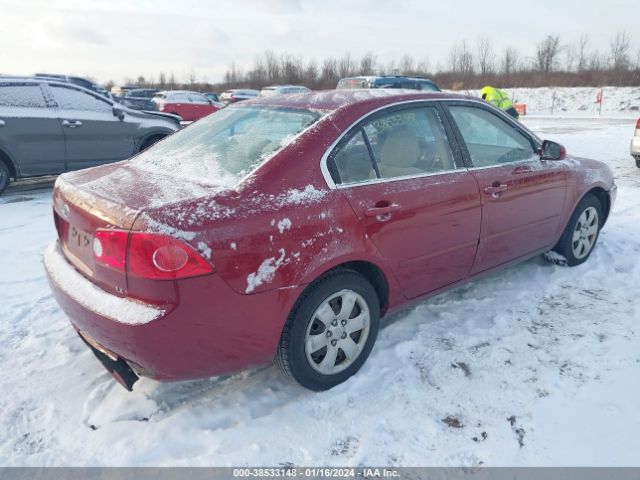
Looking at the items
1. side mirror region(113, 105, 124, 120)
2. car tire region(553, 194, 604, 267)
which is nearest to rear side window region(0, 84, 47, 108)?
side mirror region(113, 105, 124, 120)

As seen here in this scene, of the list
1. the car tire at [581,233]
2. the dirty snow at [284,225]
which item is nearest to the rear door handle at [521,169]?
the car tire at [581,233]

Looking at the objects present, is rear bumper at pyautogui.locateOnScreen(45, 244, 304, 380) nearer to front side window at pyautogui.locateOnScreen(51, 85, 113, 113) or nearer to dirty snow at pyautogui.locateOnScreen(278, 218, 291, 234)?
dirty snow at pyautogui.locateOnScreen(278, 218, 291, 234)

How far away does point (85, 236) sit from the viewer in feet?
8.05

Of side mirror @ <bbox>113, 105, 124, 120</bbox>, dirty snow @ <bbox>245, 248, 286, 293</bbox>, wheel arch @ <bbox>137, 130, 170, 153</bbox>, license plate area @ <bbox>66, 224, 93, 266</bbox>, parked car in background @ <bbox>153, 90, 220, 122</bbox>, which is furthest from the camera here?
parked car in background @ <bbox>153, 90, 220, 122</bbox>

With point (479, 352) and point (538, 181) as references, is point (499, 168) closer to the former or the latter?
point (538, 181)

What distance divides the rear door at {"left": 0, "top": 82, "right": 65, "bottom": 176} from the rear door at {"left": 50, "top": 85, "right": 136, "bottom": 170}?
15cm

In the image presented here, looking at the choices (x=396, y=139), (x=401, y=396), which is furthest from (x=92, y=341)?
(x=396, y=139)

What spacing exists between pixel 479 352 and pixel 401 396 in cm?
71

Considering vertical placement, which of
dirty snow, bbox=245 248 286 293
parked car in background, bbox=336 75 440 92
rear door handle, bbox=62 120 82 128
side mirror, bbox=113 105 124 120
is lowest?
dirty snow, bbox=245 248 286 293

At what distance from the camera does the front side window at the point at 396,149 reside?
2.76 metres

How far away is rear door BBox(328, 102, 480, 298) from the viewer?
2760 mm

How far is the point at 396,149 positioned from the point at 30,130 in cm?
598

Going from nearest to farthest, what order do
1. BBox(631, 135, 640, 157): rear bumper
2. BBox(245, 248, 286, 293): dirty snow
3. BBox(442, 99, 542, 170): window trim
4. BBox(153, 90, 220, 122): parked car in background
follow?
1. BBox(245, 248, 286, 293): dirty snow
2. BBox(442, 99, 542, 170): window trim
3. BBox(631, 135, 640, 157): rear bumper
4. BBox(153, 90, 220, 122): parked car in background

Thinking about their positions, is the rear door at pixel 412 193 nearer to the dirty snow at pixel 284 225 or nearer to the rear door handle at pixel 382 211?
the rear door handle at pixel 382 211
